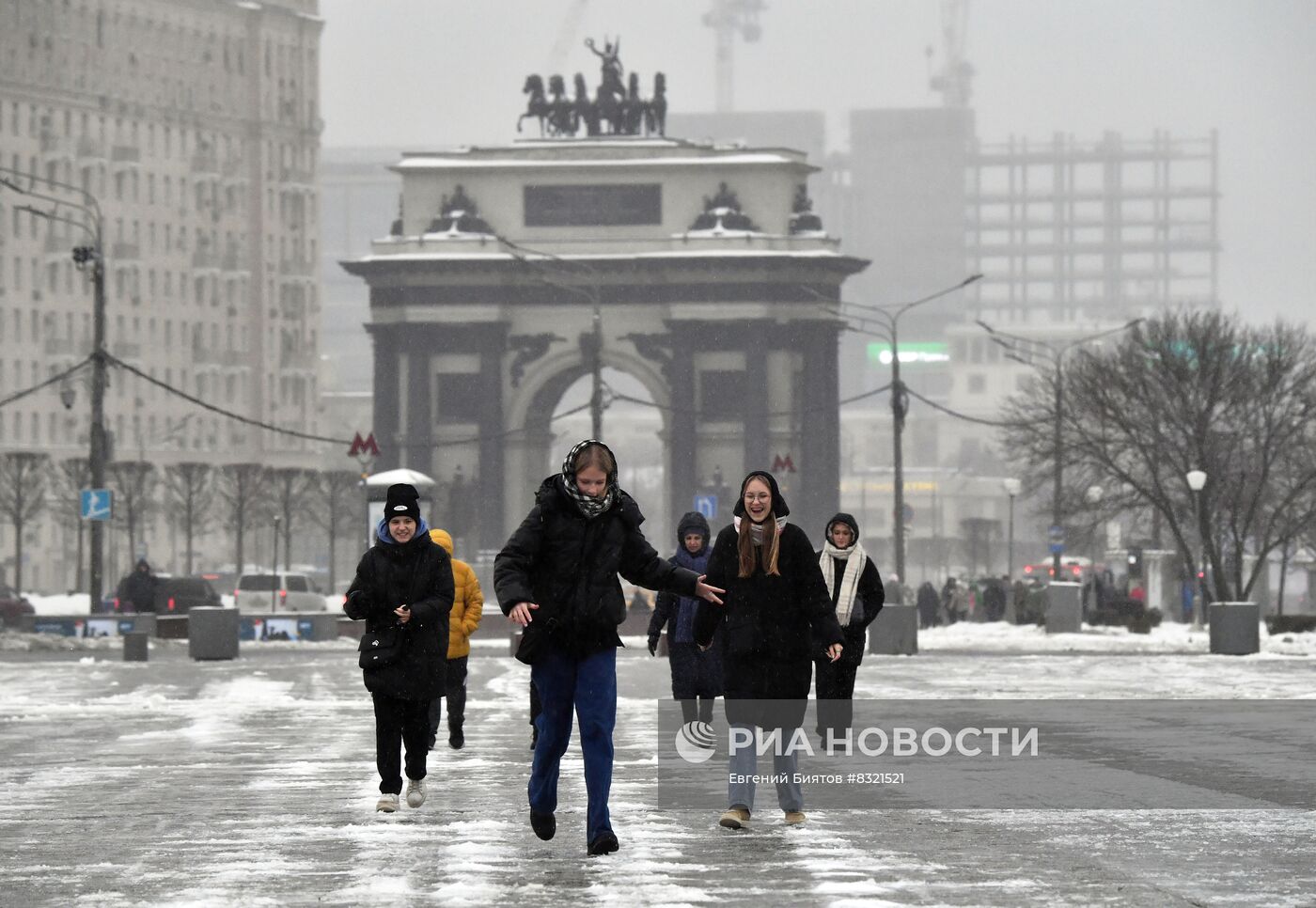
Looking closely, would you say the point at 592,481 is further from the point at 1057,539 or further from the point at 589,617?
the point at 1057,539

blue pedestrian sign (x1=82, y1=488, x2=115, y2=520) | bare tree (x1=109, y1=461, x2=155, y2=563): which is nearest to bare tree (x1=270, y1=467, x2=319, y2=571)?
bare tree (x1=109, y1=461, x2=155, y2=563)

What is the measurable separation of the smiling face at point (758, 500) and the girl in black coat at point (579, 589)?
0.81 metres

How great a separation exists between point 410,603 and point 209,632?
28535 millimetres

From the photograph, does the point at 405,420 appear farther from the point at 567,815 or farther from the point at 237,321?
the point at 567,815

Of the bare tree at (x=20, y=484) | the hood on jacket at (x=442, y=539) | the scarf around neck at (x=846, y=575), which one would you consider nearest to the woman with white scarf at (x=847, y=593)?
the scarf around neck at (x=846, y=575)

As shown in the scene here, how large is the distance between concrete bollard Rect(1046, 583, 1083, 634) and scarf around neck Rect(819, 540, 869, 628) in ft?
115

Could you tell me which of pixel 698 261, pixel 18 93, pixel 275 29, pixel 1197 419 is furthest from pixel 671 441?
pixel 275 29

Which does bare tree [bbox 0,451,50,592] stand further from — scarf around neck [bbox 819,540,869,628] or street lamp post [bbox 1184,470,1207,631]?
scarf around neck [bbox 819,540,869,628]

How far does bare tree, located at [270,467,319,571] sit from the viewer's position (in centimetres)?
10575

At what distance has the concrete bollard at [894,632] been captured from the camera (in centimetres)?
4584

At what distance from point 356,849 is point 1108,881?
3.64 m

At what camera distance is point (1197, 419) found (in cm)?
6134

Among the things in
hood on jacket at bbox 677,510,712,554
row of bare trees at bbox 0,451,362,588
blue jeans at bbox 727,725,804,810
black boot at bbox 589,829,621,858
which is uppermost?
row of bare trees at bbox 0,451,362,588

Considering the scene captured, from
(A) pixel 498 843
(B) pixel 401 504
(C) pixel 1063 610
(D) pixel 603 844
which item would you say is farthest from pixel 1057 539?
(D) pixel 603 844
